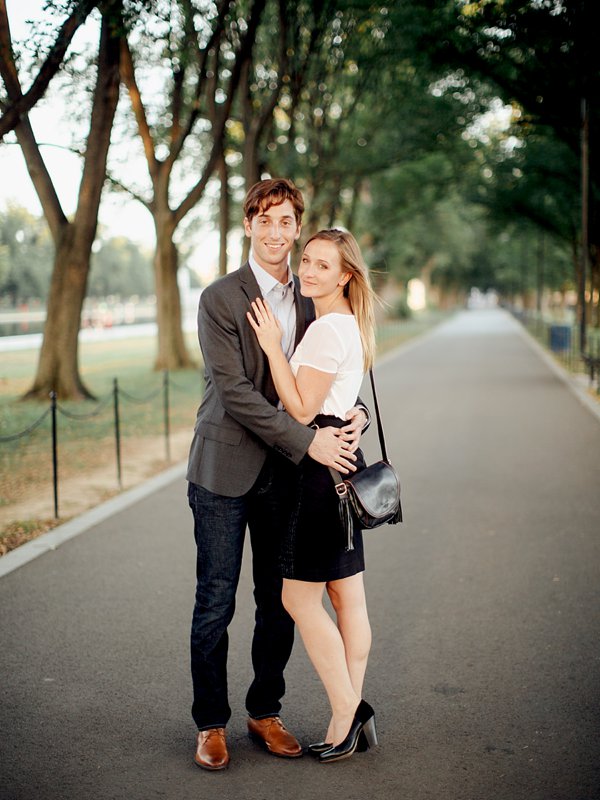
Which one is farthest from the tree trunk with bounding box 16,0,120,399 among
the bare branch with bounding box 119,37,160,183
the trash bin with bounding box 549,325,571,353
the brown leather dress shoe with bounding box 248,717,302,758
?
the trash bin with bounding box 549,325,571,353

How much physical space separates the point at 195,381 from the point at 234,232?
54.1 feet

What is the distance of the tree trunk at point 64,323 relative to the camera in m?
16.5

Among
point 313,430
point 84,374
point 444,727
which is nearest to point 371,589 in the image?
point 444,727

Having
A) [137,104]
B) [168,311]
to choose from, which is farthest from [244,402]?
[168,311]

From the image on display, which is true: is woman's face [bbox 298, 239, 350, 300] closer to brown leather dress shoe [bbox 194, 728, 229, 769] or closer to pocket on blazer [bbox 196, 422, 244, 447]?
pocket on blazer [bbox 196, 422, 244, 447]

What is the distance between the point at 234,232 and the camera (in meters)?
37.0

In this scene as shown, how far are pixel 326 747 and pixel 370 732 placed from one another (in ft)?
0.59

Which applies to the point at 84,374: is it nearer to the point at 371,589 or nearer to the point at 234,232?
the point at 234,232

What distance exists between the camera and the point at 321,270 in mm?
3348

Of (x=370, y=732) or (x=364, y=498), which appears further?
(x=370, y=732)

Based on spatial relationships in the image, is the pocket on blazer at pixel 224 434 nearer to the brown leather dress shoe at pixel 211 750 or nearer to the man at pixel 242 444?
the man at pixel 242 444

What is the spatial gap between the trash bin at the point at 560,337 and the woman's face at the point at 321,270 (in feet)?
92.1

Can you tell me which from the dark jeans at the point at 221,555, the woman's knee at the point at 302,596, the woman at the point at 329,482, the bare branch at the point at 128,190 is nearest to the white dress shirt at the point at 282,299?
the woman at the point at 329,482

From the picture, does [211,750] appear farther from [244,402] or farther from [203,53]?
[203,53]
